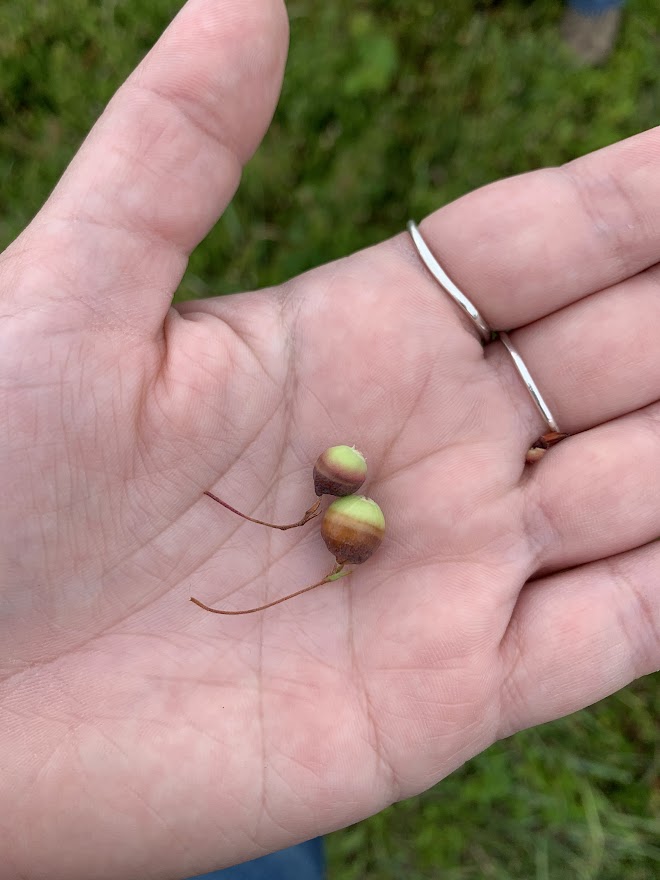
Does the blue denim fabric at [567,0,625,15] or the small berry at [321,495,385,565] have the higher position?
the blue denim fabric at [567,0,625,15]

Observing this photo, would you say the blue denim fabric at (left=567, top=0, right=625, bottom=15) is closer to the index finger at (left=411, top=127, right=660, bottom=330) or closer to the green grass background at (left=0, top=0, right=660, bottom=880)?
the green grass background at (left=0, top=0, right=660, bottom=880)

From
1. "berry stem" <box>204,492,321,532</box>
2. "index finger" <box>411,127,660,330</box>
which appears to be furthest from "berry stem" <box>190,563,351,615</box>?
"index finger" <box>411,127,660,330</box>

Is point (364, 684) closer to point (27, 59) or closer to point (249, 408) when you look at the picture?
point (249, 408)

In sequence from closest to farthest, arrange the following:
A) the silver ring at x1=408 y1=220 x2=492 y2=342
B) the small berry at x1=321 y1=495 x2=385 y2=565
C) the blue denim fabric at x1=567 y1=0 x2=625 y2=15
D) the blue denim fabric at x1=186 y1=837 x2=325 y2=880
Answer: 1. the small berry at x1=321 y1=495 x2=385 y2=565
2. the silver ring at x1=408 y1=220 x2=492 y2=342
3. the blue denim fabric at x1=186 y1=837 x2=325 y2=880
4. the blue denim fabric at x1=567 y1=0 x2=625 y2=15

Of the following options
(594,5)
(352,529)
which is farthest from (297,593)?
(594,5)

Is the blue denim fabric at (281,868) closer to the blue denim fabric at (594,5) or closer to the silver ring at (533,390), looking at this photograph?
the silver ring at (533,390)

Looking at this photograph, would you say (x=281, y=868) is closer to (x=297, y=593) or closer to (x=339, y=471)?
(x=297, y=593)
